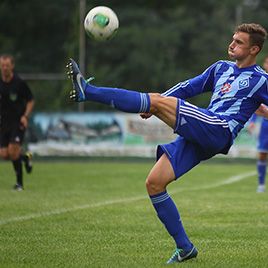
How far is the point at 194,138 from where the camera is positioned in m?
6.77

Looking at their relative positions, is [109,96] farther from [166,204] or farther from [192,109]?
[166,204]

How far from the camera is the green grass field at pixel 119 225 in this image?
7.11 metres

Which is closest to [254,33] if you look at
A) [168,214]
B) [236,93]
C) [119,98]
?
[236,93]

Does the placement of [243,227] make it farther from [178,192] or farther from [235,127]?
[178,192]

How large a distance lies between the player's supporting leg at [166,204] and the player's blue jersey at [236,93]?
63 centimetres

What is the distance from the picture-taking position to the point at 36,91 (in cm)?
3466

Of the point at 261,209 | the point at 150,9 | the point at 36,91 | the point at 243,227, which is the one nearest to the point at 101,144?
the point at 36,91

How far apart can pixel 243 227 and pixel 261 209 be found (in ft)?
6.45

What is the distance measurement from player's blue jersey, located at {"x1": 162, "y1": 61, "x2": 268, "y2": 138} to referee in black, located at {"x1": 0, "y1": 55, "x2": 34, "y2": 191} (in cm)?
784

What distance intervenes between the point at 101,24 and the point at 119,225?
2.98 metres

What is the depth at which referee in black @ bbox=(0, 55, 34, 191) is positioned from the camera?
1487 centimetres

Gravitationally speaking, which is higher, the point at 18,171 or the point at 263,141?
the point at 263,141

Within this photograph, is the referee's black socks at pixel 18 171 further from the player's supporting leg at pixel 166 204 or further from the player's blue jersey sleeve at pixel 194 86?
the player's supporting leg at pixel 166 204

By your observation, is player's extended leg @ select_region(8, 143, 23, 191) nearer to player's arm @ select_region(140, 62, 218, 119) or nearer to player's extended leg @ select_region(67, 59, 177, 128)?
player's arm @ select_region(140, 62, 218, 119)
